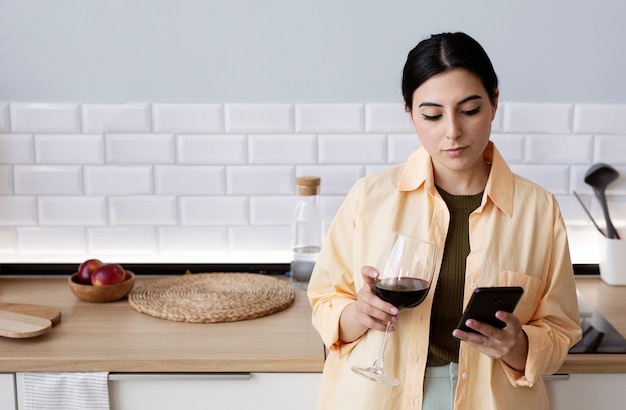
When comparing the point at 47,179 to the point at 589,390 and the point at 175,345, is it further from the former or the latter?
the point at 589,390

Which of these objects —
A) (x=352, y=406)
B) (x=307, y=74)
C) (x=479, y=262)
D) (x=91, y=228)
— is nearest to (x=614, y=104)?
(x=307, y=74)

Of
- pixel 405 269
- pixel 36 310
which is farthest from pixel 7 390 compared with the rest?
pixel 405 269

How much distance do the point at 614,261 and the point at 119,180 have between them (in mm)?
1539

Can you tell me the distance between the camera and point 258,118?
8.00 feet

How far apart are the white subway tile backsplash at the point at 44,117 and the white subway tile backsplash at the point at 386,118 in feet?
2.98

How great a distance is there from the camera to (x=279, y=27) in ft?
7.86

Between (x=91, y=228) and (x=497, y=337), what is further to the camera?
(x=91, y=228)

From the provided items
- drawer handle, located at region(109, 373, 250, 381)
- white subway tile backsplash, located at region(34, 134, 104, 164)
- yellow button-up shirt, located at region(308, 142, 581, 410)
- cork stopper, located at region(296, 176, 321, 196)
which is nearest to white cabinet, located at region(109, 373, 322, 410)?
drawer handle, located at region(109, 373, 250, 381)

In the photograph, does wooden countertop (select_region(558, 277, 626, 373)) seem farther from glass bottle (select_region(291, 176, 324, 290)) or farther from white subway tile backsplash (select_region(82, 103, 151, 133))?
white subway tile backsplash (select_region(82, 103, 151, 133))

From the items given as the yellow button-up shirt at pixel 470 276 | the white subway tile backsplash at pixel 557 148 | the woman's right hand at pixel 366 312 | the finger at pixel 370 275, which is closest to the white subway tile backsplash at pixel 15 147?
the yellow button-up shirt at pixel 470 276

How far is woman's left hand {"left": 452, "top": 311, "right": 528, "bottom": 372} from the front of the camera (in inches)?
55.5

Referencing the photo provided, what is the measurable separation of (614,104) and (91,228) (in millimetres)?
1690

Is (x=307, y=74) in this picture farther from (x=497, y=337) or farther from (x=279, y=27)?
(x=497, y=337)

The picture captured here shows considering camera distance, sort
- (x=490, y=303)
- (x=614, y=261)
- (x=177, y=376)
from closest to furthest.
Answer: (x=490, y=303), (x=177, y=376), (x=614, y=261)
